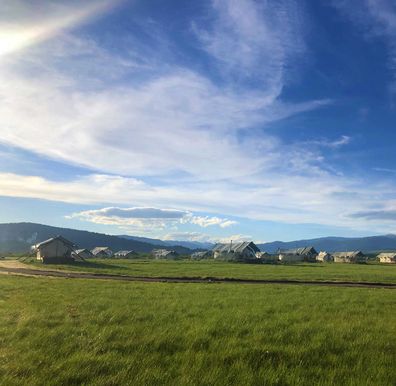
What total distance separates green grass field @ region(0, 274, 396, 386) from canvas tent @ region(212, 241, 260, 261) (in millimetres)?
113667

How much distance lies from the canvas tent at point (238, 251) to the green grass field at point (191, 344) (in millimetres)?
113667

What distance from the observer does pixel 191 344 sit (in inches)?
422

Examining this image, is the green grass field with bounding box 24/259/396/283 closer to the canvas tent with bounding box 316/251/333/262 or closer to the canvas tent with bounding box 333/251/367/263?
the canvas tent with bounding box 333/251/367/263

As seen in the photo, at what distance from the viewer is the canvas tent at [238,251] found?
131 metres

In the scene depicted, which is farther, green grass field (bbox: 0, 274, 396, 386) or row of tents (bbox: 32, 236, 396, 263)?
row of tents (bbox: 32, 236, 396, 263)

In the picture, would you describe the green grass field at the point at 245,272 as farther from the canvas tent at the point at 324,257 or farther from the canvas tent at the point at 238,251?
the canvas tent at the point at 324,257

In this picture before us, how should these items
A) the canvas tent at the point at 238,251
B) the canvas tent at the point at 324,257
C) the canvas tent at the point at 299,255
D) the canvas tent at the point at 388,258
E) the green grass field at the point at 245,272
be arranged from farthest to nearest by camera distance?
the canvas tent at the point at 324,257 < the canvas tent at the point at 388,258 < the canvas tent at the point at 299,255 < the canvas tent at the point at 238,251 < the green grass field at the point at 245,272

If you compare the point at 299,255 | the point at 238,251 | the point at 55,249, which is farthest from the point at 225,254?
the point at 55,249

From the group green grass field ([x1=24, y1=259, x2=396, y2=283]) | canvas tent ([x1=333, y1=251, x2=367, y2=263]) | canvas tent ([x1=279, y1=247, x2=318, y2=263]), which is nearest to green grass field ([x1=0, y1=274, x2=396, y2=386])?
green grass field ([x1=24, y1=259, x2=396, y2=283])

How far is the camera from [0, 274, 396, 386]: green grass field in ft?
27.1

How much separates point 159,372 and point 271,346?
3.51 m

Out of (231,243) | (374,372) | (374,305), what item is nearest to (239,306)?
(374,305)

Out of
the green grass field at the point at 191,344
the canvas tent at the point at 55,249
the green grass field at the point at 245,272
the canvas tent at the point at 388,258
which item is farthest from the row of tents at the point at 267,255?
the green grass field at the point at 191,344

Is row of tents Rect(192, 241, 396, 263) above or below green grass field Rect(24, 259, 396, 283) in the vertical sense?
above
